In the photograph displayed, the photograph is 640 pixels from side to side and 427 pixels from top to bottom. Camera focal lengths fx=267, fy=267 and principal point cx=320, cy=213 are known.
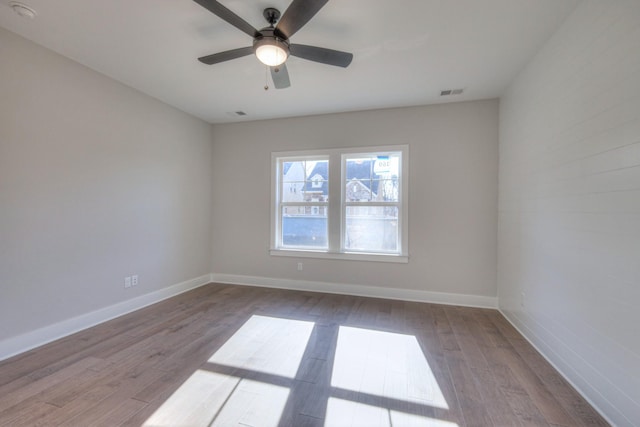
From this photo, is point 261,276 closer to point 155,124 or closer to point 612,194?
point 155,124

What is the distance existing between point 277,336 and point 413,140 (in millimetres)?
3035

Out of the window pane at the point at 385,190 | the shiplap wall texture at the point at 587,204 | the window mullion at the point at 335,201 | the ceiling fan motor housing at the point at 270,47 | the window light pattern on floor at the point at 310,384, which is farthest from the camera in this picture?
the window mullion at the point at 335,201

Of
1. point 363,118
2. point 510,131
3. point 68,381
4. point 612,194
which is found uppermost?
point 363,118

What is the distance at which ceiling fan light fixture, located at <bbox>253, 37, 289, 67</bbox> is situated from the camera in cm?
185

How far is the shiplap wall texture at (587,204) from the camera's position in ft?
4.94

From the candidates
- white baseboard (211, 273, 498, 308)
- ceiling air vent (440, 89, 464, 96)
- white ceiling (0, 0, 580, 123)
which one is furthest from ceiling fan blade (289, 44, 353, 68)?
white baseboard (211, 273, 498, 308)

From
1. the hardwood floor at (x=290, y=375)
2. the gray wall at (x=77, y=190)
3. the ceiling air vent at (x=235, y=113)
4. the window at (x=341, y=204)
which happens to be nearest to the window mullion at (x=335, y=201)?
the window at (x=341, y=204)

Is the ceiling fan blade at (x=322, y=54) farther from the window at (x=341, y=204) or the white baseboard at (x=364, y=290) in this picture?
the white baseboard at (x=364, y=290)

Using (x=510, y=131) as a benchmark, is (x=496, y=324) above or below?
below

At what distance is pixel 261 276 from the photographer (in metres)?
4.39

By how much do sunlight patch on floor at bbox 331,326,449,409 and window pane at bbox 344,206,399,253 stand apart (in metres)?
1.43

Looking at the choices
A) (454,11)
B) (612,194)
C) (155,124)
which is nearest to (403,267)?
(612,194)

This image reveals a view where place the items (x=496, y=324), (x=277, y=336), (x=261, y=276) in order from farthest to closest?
(x=261, y=276) → (x=496, y=324) → (x=277, y=336)

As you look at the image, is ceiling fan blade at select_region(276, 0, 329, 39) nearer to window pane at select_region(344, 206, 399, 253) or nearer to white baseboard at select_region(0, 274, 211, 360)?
window pane at select_region(344, 206, 399, 253)
